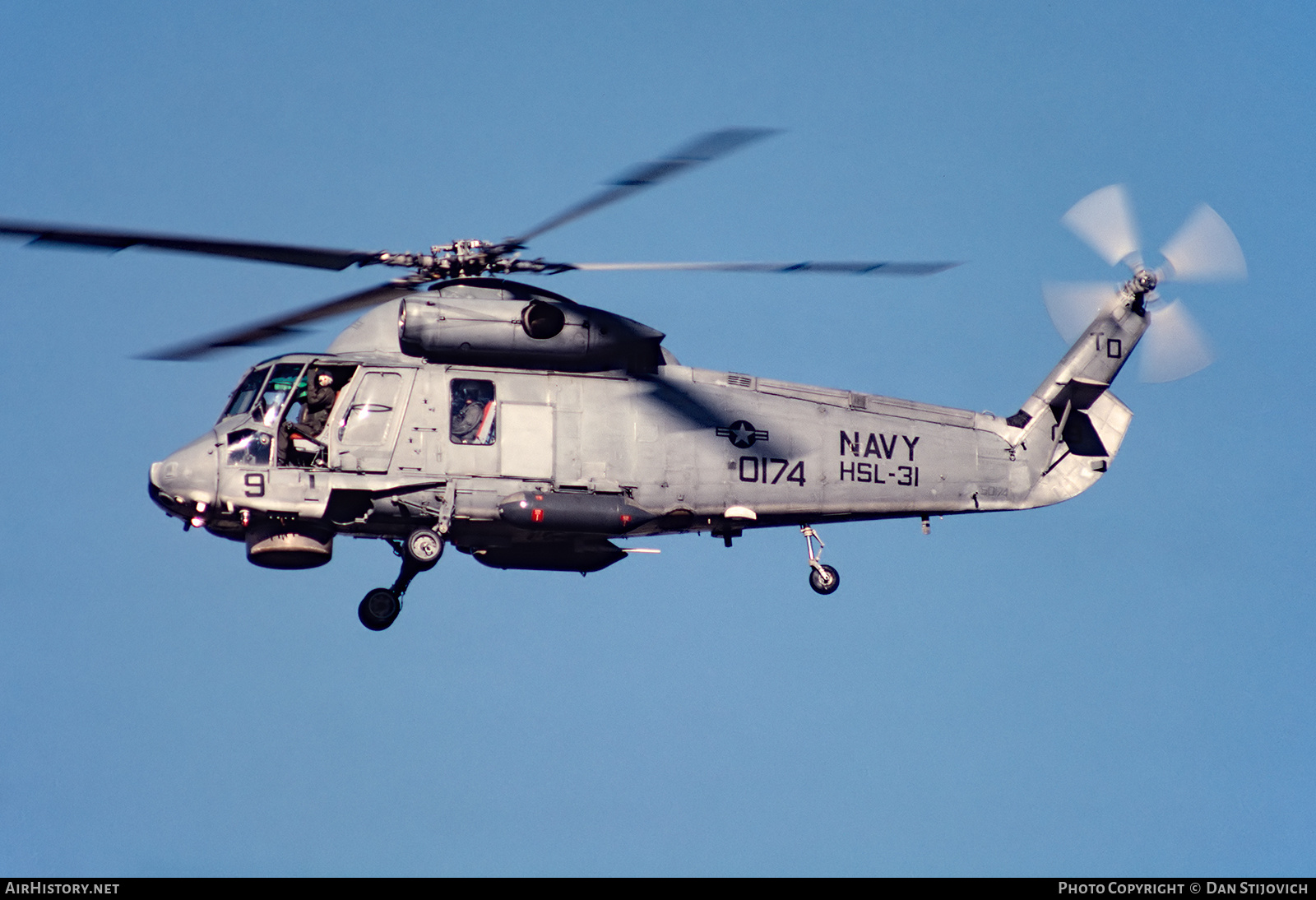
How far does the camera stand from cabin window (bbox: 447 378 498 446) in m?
19.5

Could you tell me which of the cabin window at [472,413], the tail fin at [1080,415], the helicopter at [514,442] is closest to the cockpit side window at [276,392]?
the helicopter at [514,442]

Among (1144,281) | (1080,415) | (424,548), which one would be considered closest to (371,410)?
(424,548)

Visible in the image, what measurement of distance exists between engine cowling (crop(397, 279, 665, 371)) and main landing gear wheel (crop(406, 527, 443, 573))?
2082 mm

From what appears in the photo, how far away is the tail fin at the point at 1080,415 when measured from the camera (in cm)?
2180

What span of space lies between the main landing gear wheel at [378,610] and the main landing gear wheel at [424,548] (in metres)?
0.70

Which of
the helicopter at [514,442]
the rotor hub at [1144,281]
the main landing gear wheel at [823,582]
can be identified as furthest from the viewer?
the rotor hub at [1144,281]

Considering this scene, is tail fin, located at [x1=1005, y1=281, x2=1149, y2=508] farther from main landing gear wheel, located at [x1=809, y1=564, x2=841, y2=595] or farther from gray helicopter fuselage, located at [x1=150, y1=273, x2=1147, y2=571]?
main landing gear wheel, located at [x1=809, y1=564, x2=841, y2=595]

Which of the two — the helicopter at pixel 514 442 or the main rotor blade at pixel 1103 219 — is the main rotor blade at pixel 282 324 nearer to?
the helicopter at pixel 514 442

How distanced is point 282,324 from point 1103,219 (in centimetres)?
1085

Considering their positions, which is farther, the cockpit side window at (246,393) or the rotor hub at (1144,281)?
the rotor hub at (1144,281)

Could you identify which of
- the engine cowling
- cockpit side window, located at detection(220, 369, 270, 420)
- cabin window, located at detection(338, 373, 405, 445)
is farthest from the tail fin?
cockpit side window, located at detection(220, 369, 270, 420)

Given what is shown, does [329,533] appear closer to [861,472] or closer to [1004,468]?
[861,472]
